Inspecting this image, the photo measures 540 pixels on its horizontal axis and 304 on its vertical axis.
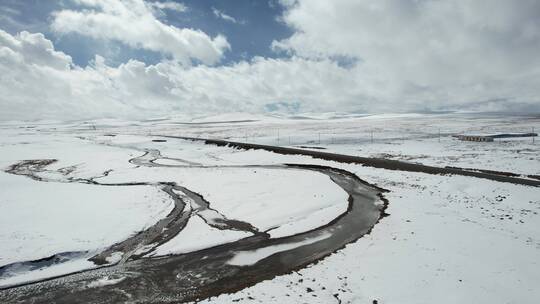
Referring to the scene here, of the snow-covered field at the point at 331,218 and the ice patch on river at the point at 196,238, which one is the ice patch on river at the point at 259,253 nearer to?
the snow-covered field at the point at 331,218

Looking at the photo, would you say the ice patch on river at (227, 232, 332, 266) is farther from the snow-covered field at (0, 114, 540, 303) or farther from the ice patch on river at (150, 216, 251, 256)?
the ice patch on river at (150, 216, 251, 256)

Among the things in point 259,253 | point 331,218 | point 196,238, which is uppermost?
point 331,218

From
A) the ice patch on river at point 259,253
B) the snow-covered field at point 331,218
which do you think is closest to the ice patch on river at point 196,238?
the snow-covered field at point 331,218

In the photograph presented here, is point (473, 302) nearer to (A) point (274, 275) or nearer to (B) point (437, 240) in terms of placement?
(B) point (437, 240)

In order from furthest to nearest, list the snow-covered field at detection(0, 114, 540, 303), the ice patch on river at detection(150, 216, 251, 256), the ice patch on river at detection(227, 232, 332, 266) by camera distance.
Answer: the ice patch on river at detection(150, 216, 251, 256) → the ice patch on river at detection(227, 232, 332, 266) → the snow-covered field at detection(0, 114, 540, 303)

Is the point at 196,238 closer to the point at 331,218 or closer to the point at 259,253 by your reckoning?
the point at 259,253

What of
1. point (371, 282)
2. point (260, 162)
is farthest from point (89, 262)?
point (260, 162)

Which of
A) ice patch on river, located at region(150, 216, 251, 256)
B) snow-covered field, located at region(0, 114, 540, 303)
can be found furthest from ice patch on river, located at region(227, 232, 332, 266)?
ice patch on river, located at region(150, 216, 251, 256)

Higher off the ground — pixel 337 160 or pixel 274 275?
pixel 337 160

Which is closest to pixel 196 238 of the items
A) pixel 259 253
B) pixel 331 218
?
pixel 259 253

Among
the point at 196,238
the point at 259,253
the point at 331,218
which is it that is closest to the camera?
the point at 259,253

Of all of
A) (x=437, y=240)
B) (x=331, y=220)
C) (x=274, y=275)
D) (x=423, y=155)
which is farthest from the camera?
(x=423, y=155)
